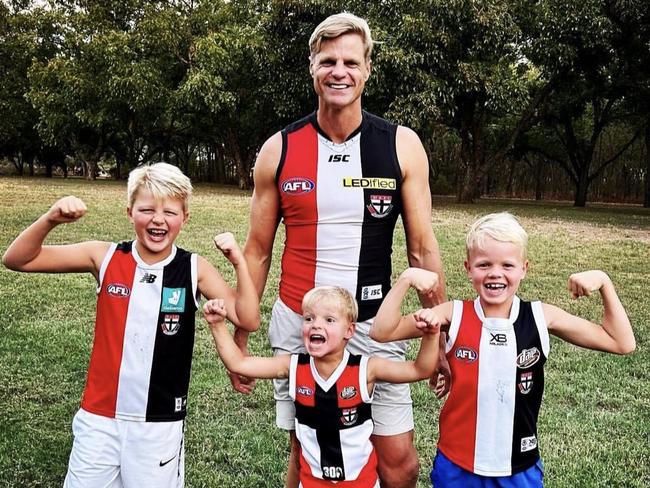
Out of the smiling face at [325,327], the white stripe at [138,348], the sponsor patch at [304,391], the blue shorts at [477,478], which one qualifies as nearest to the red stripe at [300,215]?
the smiling face at [325,327]

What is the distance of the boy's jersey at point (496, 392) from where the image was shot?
251cm

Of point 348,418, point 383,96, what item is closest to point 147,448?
point 348,418

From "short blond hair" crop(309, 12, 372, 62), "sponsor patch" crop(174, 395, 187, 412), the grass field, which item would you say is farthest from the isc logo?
the grass field

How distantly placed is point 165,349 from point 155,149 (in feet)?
142

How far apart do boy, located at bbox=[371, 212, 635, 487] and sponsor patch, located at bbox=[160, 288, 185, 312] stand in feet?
2.66

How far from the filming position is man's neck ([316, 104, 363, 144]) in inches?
109

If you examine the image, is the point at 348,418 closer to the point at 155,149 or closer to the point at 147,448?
the point at 147,448

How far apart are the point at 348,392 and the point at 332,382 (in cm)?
8

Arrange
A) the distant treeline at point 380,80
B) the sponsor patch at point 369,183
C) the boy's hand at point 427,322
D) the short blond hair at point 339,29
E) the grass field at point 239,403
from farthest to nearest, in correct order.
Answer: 1. the distant treeline at point 380,80
2. the grass field at point 239,403
3. the sponsor patch at point 369,183
4. the short blond hair at point 339,29
5. the boy's hand at point 427,322

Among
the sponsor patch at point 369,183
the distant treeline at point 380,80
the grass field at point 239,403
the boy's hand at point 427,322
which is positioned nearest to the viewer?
the boy's hand at point 427,322

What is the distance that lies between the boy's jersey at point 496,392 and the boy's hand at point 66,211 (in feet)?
5.09

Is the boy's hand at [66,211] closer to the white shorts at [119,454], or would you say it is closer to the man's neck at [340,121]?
the white shorts at [119,454]

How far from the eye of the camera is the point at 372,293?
283 cm

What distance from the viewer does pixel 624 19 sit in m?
20.3
